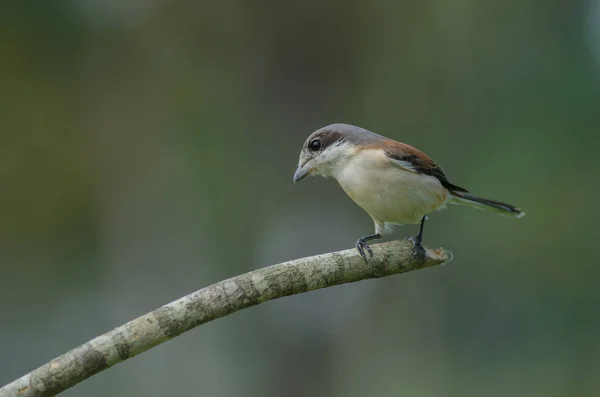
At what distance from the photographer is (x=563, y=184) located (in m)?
7.63

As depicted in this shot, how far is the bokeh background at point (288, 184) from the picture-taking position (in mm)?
7227

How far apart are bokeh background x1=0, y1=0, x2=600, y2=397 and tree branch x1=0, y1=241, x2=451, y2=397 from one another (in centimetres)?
436

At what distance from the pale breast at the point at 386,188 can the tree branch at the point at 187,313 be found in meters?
0.65

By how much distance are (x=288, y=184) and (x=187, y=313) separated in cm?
524

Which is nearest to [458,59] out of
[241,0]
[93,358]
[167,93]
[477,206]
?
[241,0]

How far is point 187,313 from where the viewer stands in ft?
7.48

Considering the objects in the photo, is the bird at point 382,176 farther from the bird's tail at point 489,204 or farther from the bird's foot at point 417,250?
the bird's foot at point 417,250

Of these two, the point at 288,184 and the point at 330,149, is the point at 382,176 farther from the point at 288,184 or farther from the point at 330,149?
the point at 288,184

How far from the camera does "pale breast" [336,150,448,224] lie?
11.0ft

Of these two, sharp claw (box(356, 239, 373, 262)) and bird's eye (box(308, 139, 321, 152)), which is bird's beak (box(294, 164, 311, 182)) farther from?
sharp claw (box(356, 239, 373, 262))

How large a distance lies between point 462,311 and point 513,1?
408 centimetres

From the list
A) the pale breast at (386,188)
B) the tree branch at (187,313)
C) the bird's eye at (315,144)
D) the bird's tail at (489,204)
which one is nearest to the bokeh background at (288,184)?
the bird's tail at (489,204)

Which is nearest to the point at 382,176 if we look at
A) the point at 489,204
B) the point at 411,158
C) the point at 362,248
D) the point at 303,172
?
the point at 411,158

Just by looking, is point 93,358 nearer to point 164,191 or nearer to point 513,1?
point 164,191
